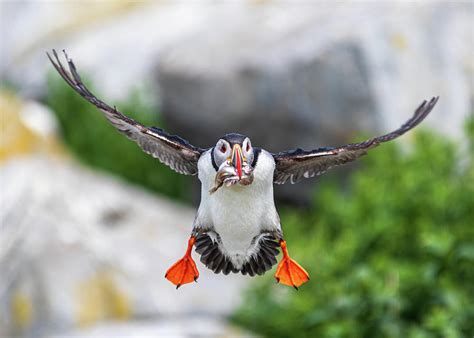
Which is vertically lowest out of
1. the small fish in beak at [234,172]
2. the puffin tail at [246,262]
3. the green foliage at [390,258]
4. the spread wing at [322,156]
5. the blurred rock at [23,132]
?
the small fish in beak at [234,172]

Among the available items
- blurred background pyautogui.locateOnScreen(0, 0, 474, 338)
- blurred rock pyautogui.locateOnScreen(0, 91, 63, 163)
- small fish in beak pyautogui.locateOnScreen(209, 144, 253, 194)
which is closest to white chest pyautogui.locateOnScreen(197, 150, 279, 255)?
A: small fish in beak pyautogui.locateOnScreen(209, 144, 253, 194)

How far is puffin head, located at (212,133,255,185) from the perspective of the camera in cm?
154

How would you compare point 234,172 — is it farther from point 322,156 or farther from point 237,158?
point 322,156

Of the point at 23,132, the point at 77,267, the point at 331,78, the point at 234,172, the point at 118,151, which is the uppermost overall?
the point at 118,151

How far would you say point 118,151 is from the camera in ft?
34.7

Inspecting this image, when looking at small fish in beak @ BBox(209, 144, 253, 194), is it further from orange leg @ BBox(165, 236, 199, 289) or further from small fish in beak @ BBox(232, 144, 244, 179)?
orange leg @ BBox(165, 236, 199, 289)

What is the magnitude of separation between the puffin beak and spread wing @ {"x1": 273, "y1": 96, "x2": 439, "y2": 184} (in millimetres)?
221

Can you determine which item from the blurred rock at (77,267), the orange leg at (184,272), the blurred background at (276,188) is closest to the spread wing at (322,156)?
the orange leg at (184,272)

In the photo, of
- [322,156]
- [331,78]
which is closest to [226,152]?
[322,156]

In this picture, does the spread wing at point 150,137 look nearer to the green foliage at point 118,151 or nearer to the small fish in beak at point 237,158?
the small fish in beak at point 237,158

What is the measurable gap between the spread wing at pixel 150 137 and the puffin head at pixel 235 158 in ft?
0.60

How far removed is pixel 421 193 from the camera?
684cm

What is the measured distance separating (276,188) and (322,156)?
25.2 ft

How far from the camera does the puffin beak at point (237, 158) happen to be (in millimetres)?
1541
